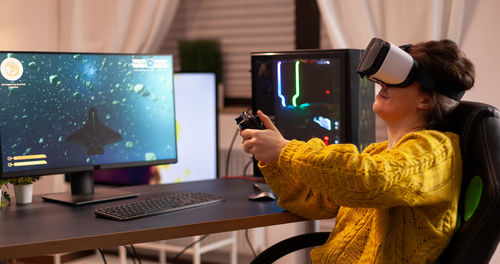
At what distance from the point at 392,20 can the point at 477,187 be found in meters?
1.51

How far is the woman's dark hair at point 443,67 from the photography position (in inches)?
57.1

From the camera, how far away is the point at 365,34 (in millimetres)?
2816

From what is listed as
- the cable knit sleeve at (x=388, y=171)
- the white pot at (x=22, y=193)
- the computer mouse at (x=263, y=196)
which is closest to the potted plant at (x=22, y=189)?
the white pot at (x=22, y=193)

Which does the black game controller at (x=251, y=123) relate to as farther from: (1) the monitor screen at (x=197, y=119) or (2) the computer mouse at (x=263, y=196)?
(1) the monitor screen at (x=197, y=119)

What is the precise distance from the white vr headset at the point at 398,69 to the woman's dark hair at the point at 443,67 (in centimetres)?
1

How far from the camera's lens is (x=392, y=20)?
2.78 metres

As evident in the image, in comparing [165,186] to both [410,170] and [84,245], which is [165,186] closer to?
[84,245]

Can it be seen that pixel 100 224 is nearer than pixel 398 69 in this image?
No

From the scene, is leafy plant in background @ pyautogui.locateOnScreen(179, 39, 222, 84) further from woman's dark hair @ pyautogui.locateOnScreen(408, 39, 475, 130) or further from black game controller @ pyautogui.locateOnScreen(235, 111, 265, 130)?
woman's dark hair @ pyautogui.locateOnScreen(408, 39, 475, 130)

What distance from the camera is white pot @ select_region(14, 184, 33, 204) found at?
1918mm

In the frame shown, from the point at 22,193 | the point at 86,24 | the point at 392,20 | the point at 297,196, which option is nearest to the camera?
the point at 297,196

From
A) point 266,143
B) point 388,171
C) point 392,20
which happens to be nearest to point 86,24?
point 392,20

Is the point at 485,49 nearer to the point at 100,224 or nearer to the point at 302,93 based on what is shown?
the point at 302,93

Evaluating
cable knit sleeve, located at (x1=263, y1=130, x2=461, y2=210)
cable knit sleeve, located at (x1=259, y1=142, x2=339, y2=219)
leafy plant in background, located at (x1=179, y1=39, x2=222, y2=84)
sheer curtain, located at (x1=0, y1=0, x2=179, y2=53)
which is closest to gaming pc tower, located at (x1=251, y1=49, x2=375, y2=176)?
cable knit sleeve, located at (x1=259, y1=142, x2=339, y2=219)
